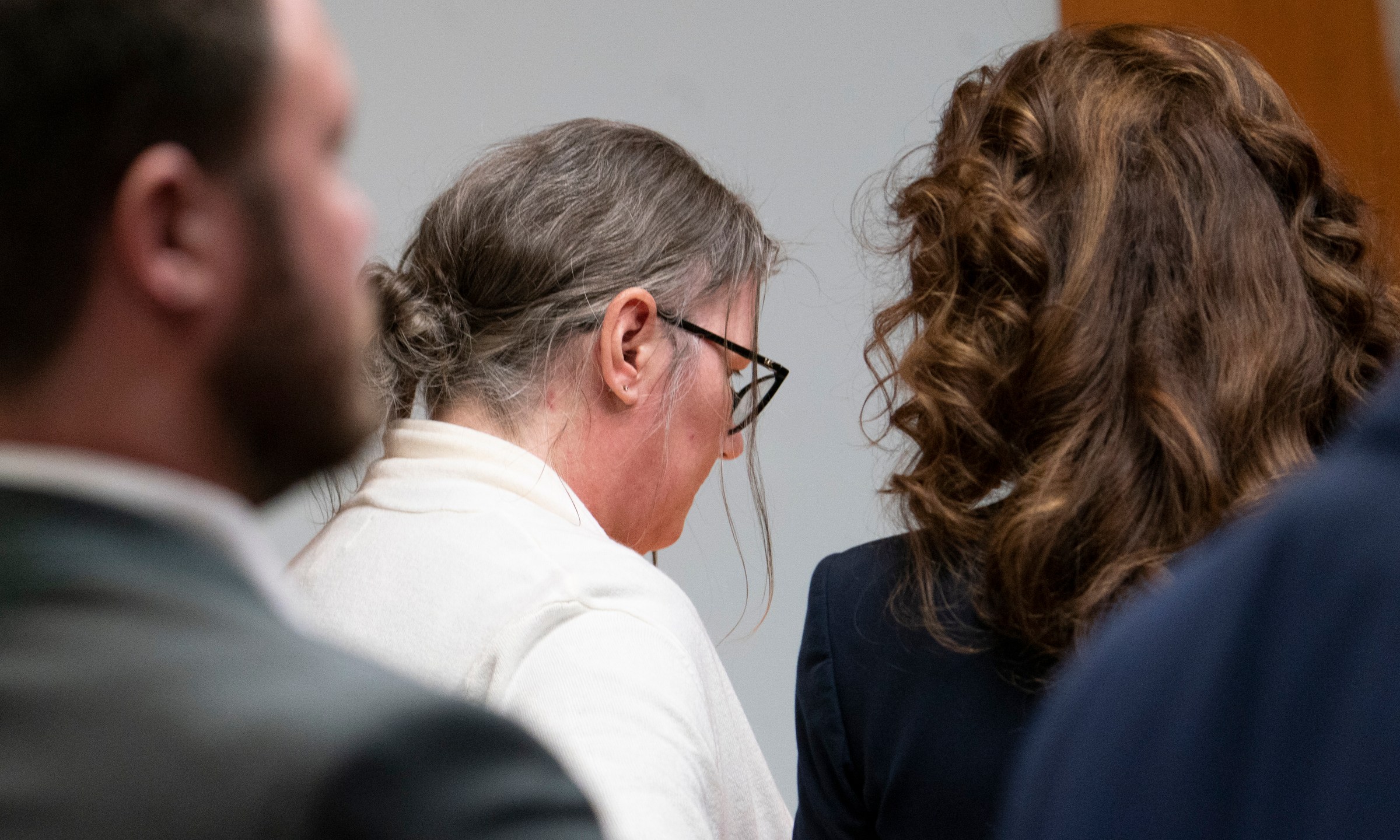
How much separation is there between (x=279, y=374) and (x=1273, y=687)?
0.97 feet

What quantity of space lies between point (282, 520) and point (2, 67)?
1721 mm

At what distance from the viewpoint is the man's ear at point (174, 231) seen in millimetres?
385

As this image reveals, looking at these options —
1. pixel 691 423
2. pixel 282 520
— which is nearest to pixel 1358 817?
pixel 691 423

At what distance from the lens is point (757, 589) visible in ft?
7.72

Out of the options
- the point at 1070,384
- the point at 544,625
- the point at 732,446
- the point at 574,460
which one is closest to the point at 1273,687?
the point at 1070,384

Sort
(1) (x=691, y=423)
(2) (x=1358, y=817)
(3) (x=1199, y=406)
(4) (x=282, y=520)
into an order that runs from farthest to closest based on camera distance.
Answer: (4) (x=282, y=520) < (1) (x=691, y=423) < (3) (x=1199, y=406) < (2) (x=1358, y=817)

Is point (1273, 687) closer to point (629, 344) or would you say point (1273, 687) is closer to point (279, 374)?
point (279, 374)

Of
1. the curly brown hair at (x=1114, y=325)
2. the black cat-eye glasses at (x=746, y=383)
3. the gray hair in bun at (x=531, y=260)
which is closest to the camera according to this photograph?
the curly brown hair at (x=1114, y=325)

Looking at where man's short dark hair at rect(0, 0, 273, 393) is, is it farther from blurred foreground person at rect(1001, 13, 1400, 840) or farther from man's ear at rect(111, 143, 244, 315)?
blurred foreground person at rect(1001, 13, 1400, 840)

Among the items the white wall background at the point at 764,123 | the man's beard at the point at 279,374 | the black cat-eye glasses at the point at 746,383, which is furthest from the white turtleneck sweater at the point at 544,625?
the white wall background at the point at 764,123

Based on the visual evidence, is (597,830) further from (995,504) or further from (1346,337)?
(1346,337)

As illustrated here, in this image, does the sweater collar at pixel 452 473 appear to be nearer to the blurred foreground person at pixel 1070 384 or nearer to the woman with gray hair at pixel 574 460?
the woman with gray hair at pixel 574 460

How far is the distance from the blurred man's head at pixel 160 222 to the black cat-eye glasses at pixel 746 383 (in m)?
0.89

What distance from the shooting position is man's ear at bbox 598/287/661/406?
1.24m
